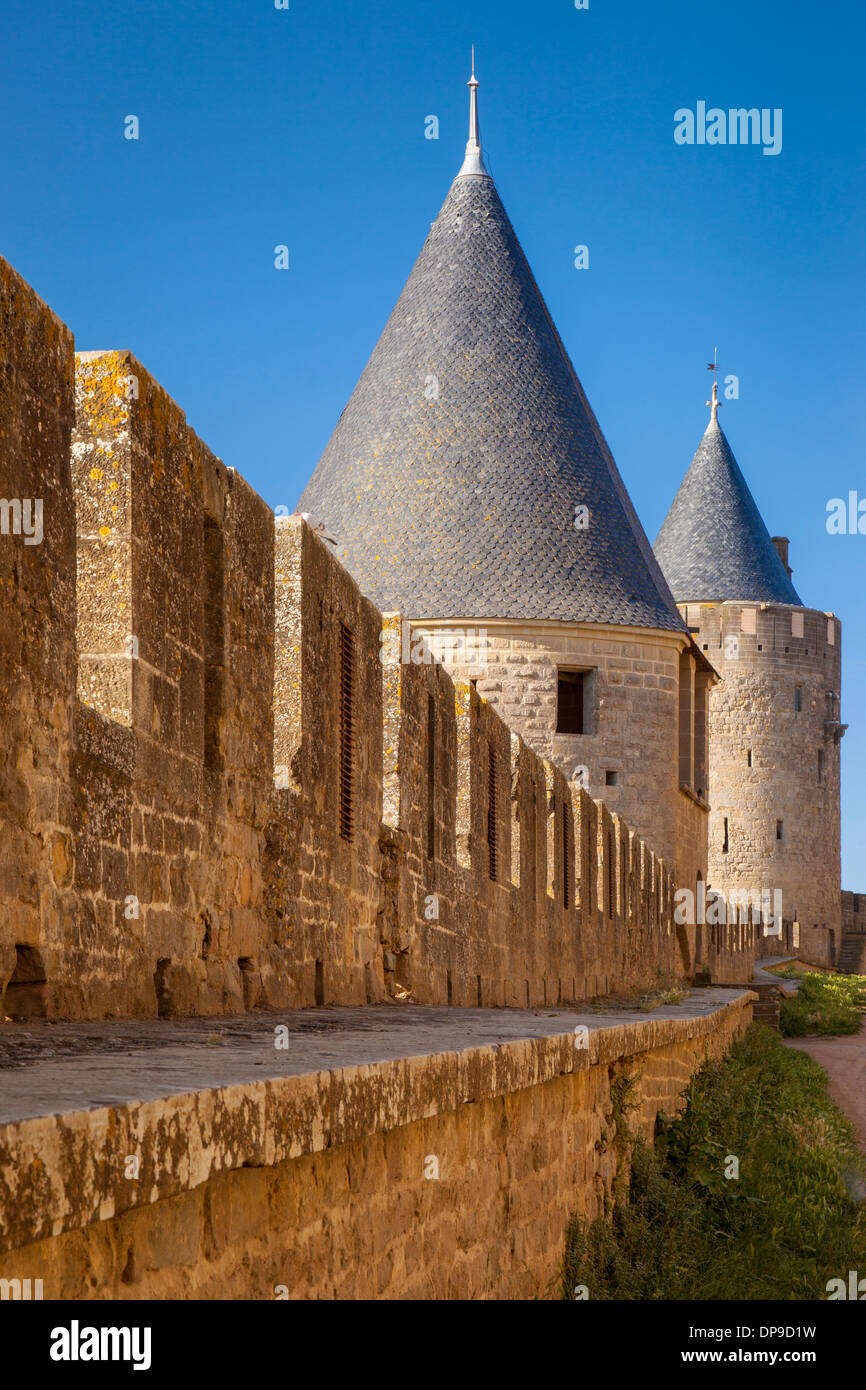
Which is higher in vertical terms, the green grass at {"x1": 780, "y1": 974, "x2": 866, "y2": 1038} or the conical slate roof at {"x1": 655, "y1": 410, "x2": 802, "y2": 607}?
the conical slate roof at {"x1": 655, "y1": 410, "x2": 802, "y2": 607}

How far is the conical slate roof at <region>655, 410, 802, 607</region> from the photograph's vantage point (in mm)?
45125

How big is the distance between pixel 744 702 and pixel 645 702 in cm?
2291

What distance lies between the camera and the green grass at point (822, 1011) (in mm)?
24906


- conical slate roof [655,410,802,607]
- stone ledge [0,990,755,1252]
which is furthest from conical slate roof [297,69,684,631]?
conical slate roof [655,410,802,607]

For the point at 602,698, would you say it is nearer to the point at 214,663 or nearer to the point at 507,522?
the point at 507,522

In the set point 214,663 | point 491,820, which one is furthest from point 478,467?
point 214,663

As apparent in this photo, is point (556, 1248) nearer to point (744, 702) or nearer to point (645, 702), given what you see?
point (645, 702)

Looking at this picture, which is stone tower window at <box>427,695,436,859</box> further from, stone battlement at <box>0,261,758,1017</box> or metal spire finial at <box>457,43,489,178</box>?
metal spire finial at <box>457,43,489,178</box>

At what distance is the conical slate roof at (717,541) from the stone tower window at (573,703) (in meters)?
21.4

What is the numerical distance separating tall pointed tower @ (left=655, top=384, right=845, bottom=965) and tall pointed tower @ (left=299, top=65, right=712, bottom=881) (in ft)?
66.0

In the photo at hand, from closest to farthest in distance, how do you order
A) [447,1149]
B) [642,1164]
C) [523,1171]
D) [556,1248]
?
[447,1149] < [523,1171] < [556,1248] < [642,1164]

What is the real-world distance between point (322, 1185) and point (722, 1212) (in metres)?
4.85

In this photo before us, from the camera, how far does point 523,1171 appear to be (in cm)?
486
